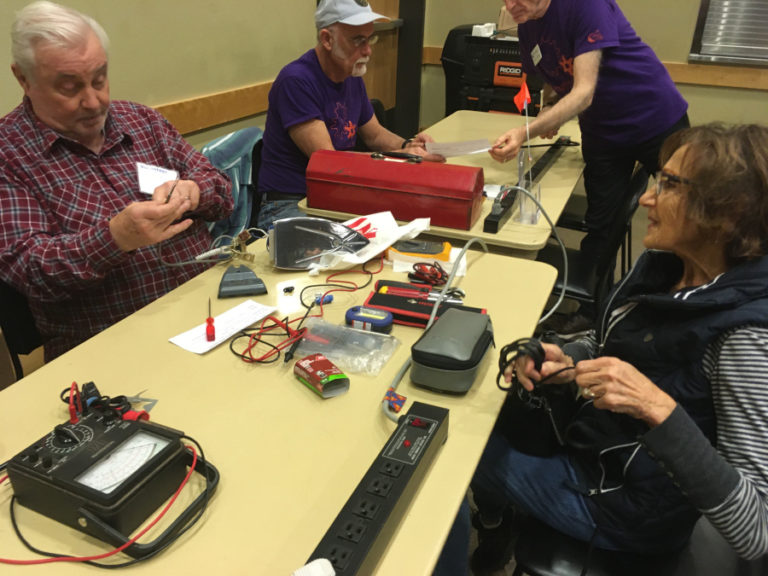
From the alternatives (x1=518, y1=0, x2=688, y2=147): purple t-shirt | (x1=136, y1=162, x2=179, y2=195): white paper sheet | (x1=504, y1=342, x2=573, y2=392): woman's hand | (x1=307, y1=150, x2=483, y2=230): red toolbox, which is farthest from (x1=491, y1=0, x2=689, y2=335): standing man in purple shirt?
(x1=136, y1=162, x2=179, y2=195): white paper sheet

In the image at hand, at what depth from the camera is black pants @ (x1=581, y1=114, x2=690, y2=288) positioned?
2401mm

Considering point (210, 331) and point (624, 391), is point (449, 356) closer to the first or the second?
point (624, 391)

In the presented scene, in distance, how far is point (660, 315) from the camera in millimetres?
1121

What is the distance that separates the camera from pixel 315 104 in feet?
7.09

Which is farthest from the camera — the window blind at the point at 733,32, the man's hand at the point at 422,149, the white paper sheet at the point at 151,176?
the window blind at the point at 733,32

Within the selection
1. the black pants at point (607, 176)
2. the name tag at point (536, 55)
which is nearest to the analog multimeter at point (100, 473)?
the black pants at point (607, 176)

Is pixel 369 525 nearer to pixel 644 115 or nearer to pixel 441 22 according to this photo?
pixel 644 115

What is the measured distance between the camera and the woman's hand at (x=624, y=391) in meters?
0.92

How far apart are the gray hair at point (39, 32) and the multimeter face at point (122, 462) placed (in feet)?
3.54

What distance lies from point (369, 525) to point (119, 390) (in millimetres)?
549

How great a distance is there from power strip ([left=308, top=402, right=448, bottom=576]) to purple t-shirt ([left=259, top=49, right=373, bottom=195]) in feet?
4.89

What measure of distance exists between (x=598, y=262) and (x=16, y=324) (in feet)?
6.15

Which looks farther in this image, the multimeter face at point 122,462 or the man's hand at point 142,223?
the man's hand at point 142,223

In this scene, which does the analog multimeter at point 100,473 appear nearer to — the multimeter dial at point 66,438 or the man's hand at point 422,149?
the multimeter dial at point 66,438
